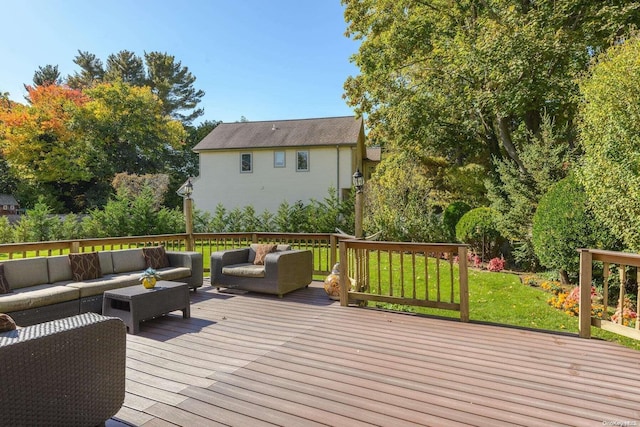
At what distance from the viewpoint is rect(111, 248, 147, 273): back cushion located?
5344mm

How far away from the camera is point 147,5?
10375mm

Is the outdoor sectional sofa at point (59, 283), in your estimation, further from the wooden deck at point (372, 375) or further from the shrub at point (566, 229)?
the shrub at point (566, 229)

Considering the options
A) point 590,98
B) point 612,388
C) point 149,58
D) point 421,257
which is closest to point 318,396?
point 612,388

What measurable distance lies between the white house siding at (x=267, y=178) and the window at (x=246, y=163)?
0.52ft

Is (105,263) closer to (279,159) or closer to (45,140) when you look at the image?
(279,159)

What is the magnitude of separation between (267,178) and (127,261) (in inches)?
437

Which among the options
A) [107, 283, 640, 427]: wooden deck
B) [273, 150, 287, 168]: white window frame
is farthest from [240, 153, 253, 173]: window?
[107, 283, 640, 427]: wooden deck

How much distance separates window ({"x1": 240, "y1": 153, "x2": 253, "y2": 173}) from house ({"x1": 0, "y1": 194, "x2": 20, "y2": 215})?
14654 mm

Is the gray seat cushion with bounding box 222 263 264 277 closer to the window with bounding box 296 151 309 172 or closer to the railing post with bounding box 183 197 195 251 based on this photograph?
the railing post with bounding box 183 197 195 251

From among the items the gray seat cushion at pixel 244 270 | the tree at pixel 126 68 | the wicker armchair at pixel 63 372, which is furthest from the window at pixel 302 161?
the tree at pixel 126 68

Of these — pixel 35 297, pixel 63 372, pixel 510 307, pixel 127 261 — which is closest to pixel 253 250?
pixel 127 261

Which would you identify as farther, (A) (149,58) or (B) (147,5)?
(A) (149,58)

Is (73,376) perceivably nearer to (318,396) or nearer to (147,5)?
(318,396)

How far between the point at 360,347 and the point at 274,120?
52.6 ft
